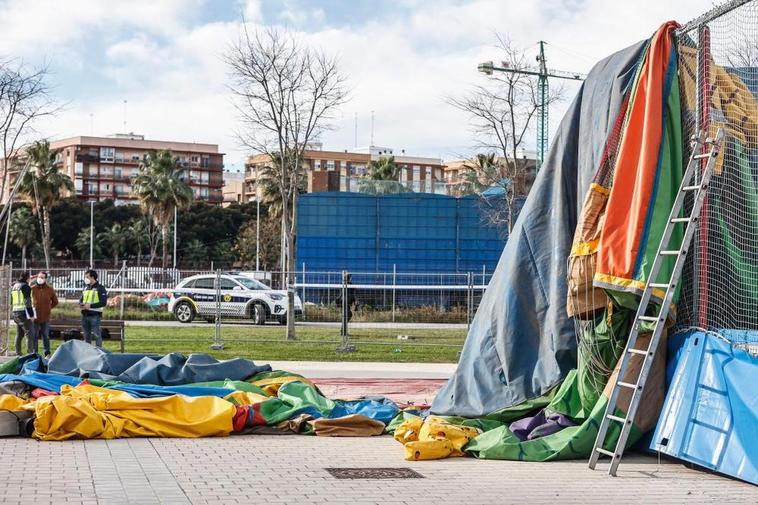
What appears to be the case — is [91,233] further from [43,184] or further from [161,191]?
[43,184]

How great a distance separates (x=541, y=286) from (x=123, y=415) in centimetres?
464

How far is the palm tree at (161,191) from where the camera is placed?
7494 cm

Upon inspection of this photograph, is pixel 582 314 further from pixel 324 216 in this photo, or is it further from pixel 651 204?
pixel 324 216

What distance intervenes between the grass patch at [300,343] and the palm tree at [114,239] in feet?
195

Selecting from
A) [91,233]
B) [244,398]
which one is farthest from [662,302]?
[91,233]

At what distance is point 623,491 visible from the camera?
8.16 meters

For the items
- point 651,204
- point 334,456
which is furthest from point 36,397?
point 651,204

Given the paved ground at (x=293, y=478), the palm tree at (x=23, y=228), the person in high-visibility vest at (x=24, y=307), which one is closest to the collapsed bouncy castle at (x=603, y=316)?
the paved ground at (x=293, y=478)

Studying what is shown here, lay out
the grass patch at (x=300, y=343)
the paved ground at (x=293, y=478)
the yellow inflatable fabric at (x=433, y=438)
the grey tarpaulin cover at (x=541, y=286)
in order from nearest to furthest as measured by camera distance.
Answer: the paved ground at (x=293, y=478), the yellow inflatable fabric at (x=433, y=438), the grey tarpaulin cover at (x=541, y=286), the grass patch at (x=300, y=343)

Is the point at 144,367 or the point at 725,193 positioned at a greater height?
the point at 725,193

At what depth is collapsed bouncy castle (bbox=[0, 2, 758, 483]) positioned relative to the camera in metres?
9.29

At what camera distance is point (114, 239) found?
3438 inches

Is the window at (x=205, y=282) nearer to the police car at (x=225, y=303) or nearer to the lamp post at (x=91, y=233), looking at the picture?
the police car at (x=225, y=303)

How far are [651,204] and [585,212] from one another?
0.74 m
